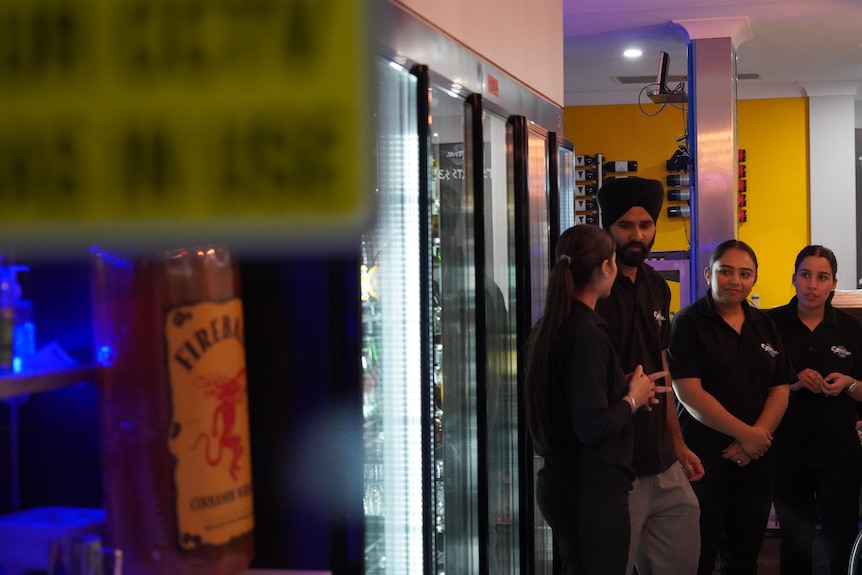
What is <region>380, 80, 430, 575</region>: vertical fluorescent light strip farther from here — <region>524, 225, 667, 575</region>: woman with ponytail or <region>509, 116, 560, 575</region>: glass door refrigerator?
<region>509, 116, 560, 575</region>: glass door refrigerator

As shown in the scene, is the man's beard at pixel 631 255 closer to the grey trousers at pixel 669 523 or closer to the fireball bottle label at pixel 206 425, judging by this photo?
the grey trousers at pixel 669 523

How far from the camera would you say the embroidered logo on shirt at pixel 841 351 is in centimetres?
395

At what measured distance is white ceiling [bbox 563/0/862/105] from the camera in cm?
614

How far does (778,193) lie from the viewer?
9.29m

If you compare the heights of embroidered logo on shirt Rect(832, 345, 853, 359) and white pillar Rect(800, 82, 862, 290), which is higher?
white pillar Rect(800, 82, 862, 290)

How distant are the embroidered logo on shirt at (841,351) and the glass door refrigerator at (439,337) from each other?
1.56 meters

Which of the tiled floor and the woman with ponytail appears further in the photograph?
the tiled floor

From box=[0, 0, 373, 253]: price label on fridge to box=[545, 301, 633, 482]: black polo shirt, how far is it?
6.41ft

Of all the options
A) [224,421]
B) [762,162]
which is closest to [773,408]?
[224,421]

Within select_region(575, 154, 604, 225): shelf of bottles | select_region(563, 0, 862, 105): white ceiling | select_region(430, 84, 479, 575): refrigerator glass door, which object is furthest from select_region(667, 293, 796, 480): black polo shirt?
select_region(575, 154, 604, 225): shelf of bottles

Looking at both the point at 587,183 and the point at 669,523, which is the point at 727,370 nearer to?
the point at 669,523

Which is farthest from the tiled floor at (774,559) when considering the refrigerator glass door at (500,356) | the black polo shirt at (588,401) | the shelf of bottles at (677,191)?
the shelf of bottles at (677,191)

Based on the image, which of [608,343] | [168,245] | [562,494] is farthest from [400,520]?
[168,245]

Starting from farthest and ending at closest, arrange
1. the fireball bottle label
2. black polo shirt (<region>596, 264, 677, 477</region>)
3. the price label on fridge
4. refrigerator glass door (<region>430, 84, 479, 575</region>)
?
black polo shirt (<region>596, 264, 677, 477</region>)
refrigerator glass door (<region>430, 84, 479, 575</region>)
the fireball bottle label
the price label on fridge
